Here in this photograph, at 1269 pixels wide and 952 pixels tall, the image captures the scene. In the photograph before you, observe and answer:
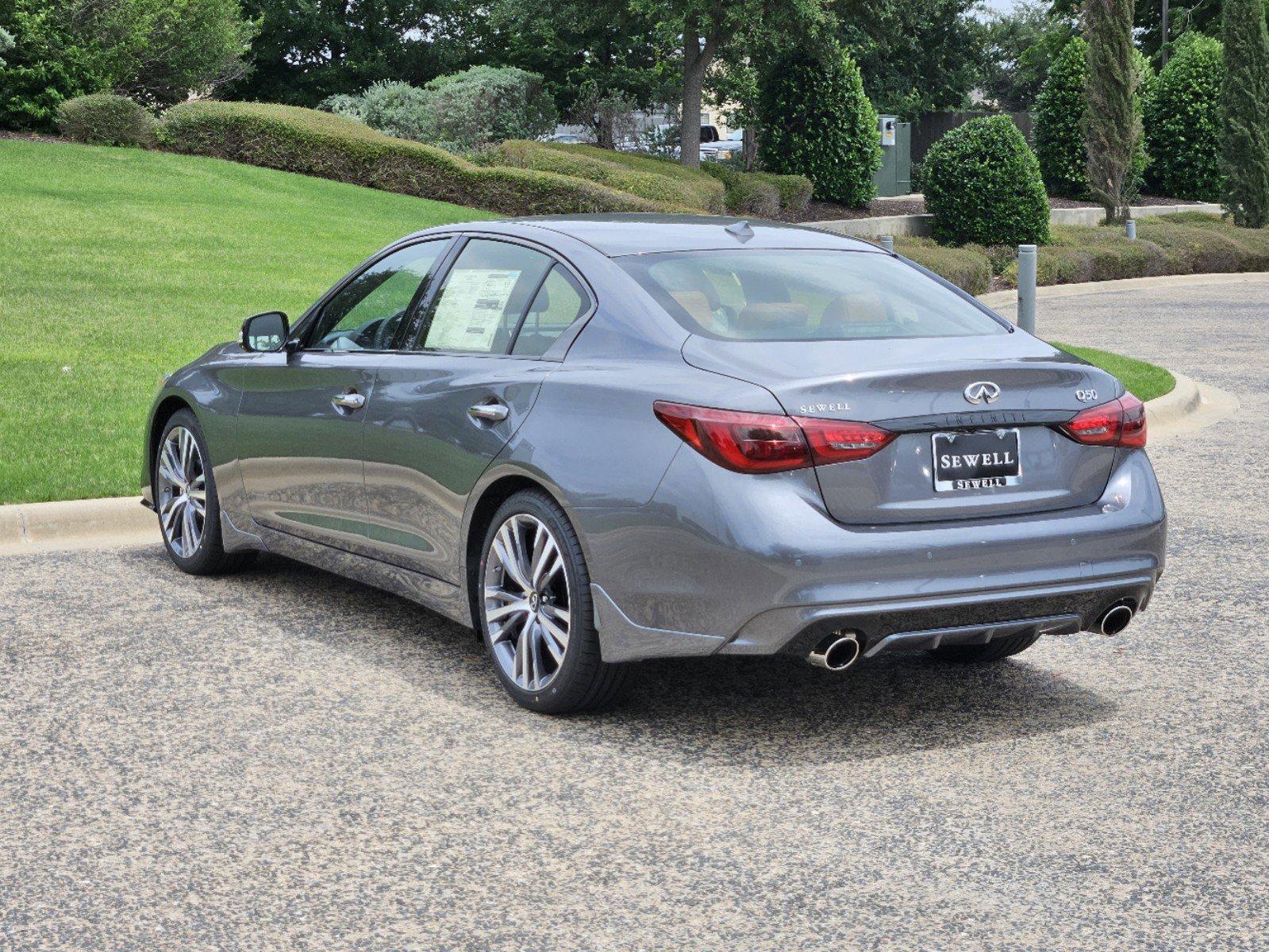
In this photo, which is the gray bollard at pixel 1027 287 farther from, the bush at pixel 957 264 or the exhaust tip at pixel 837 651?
the bush at pixel 957 264

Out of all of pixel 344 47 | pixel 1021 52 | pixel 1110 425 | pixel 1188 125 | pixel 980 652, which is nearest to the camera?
pixel 1110 425

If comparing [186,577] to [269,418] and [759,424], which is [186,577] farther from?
[759,424]

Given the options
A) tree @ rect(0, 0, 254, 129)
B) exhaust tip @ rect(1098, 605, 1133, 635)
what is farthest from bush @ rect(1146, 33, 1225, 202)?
exhaust tip @ rect(1098, 605, 1133, 635)

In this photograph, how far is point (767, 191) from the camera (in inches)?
1220

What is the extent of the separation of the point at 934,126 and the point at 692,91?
584 inches

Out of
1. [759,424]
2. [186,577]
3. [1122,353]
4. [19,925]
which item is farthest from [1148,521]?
[1122,353]

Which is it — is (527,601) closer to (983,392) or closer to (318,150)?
(983,392)

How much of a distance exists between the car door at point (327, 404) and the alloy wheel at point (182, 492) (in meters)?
0.52

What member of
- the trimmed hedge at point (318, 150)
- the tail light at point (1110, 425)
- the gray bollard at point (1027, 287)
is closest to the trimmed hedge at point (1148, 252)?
the trimmed hedge at point (318, 150)

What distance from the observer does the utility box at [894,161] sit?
137 feet

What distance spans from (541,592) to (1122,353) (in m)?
13.4

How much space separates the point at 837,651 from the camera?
4895 millimetres

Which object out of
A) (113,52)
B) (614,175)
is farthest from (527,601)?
(113,52)

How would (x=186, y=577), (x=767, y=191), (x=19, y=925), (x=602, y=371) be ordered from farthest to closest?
(x=767, y=191), (x=186, y=577), (x=602, y=371), (x=19, y=925)
